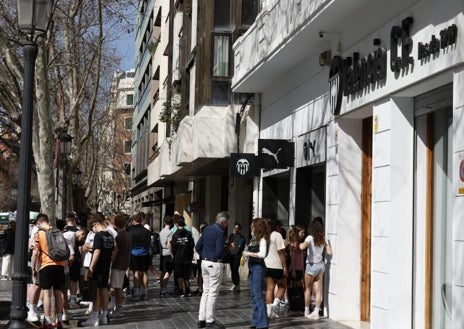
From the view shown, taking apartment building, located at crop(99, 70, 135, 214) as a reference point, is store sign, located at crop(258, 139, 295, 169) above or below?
below

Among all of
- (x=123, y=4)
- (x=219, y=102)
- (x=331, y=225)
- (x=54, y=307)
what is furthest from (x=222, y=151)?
(x=54, y=307)

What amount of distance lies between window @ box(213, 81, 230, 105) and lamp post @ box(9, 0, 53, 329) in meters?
12.6

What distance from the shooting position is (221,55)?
22906 mm

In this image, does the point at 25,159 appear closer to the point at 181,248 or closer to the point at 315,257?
the point at 315,257

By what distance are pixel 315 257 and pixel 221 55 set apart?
10695 millimetres

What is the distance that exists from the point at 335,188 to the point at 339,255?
1153 mm

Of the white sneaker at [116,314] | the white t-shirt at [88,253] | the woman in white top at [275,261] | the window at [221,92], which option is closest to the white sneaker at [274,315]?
the woman in white top at [275,261]

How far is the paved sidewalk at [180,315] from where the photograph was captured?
12.9 metres

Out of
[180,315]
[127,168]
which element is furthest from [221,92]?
[127,168]

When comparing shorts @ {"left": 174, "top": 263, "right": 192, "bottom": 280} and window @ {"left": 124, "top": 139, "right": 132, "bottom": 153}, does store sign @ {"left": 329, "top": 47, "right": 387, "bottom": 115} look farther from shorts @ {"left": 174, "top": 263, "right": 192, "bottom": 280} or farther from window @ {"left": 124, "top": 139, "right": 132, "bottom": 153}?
window @ {"left": 124, "top": 139, "right": 132, "bottom": 153}

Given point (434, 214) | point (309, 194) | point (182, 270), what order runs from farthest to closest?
point (182, 270)
point (309, 194)
point (434, 214)

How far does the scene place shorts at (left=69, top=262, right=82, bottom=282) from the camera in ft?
50.3

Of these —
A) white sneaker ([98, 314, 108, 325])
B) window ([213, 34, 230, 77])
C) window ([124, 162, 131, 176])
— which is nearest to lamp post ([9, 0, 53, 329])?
white sneaker ([98, 314, 108, 325])

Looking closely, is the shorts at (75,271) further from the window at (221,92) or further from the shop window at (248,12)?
the shop window at (248,12)
